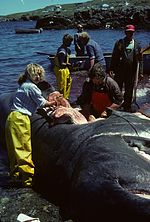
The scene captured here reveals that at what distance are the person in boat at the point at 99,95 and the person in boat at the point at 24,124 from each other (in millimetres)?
1234

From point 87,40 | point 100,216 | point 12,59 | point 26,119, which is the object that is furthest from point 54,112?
point 12,59

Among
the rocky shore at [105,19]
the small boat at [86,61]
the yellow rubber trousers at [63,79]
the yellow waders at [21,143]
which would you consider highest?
the yellow waders at [21,143]

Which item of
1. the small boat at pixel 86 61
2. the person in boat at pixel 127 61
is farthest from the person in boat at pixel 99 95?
the small boat at pixel 86 61

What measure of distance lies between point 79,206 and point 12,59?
29.2m

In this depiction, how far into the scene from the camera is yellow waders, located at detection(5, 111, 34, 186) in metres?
9.18

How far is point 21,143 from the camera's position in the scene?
924 cm

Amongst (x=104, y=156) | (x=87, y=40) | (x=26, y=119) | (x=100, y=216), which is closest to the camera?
(x=100, y=216)

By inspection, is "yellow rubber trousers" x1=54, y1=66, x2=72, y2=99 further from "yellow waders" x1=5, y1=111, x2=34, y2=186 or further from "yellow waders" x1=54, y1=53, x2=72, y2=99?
"yellow waders" x1=5, y1=111, x2=34, y2=186

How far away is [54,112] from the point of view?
9508mm

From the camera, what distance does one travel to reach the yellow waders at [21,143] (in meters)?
9.18

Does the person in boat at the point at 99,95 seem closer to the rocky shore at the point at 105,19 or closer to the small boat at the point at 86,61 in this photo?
the small boat at the point at 86,61

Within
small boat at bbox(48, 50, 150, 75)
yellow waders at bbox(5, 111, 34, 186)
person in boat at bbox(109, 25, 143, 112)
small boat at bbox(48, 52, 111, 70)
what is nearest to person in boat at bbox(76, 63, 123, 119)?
yellow waders at bbox(5, 111, 34, 186)

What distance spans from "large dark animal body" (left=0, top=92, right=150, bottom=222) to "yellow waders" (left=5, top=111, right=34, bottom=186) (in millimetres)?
177

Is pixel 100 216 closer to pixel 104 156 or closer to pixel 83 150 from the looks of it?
pixel 104 156
